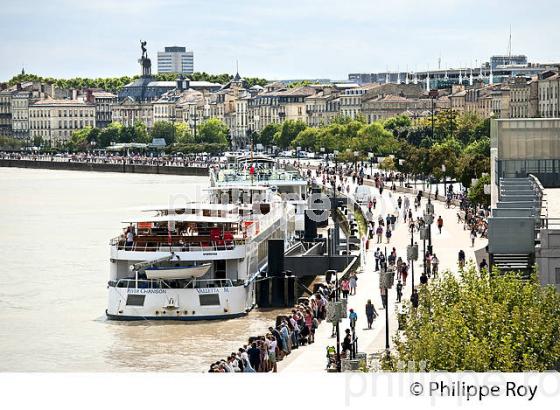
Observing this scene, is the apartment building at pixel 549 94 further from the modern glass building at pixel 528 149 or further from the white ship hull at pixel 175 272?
the white ship hull at pixel 175 272

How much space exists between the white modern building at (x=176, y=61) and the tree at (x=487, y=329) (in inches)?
4223

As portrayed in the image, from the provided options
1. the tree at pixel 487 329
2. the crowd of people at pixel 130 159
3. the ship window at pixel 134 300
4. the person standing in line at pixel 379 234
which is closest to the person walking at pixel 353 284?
the ship window at pixel 134 300

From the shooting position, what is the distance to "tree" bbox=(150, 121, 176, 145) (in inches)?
3617

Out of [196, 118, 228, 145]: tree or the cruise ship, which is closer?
the cruise ship

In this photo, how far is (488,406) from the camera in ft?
17.7

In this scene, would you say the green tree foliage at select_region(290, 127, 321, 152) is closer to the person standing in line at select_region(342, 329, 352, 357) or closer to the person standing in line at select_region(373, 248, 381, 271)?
the person standing in line at select_region(373, 248, 381, 271)

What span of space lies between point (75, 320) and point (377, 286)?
2963mm

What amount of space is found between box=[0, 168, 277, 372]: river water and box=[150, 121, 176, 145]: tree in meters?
57.1

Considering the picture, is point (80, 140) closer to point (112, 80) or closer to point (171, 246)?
point (112, 80)

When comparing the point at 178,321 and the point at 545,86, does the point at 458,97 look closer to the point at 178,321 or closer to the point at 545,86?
the point at 545,86

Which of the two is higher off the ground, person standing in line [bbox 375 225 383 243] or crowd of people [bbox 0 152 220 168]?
person standing in line [bbox 375 225 383 243]

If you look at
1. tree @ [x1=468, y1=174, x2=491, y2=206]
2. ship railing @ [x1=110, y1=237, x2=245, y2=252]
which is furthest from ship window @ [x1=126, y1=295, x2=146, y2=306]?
tree @ [x1=468, y1=174, x2=491, y2=206]

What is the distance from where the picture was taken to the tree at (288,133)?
2940 inches

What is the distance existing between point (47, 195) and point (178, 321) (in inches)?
1247
